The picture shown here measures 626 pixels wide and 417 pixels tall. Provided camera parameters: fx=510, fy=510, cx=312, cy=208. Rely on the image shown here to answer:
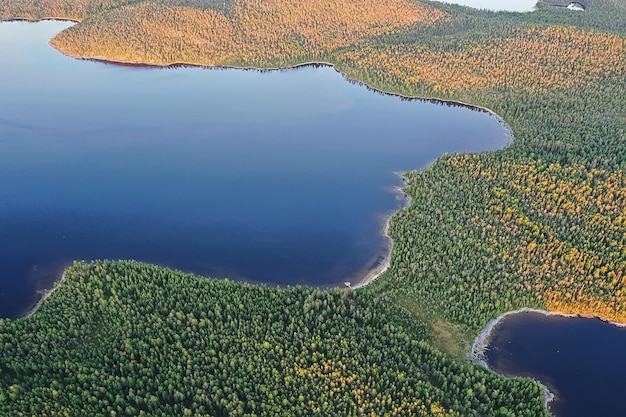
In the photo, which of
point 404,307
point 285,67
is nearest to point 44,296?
point 404,307

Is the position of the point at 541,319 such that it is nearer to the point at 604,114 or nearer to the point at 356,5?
the point at 604,114

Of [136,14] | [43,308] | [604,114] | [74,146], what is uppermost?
[136,14]

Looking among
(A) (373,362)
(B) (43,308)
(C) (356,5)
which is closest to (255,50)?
(C) (356,5)

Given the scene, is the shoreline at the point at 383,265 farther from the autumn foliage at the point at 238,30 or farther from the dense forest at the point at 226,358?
the autumn foliage at the point at 238,30

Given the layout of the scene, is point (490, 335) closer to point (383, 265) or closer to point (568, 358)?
point (568, 358)

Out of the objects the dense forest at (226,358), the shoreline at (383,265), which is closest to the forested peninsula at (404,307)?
the dense forest at (226,358)

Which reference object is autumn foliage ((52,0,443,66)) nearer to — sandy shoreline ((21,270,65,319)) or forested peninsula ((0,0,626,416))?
forested peninsula ((0,0,626,416))
